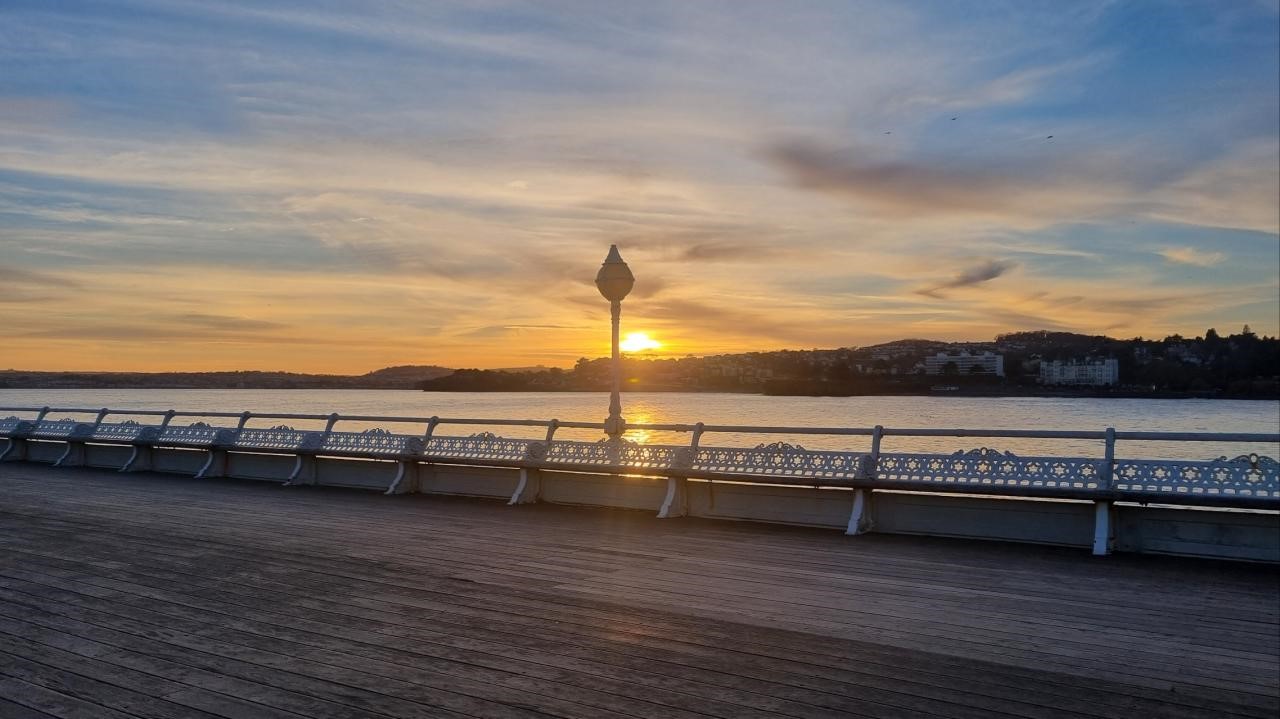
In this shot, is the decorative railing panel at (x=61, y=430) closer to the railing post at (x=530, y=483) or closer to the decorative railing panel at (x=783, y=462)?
the railing post at (x=530, y=483)

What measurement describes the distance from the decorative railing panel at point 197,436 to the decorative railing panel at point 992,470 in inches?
413

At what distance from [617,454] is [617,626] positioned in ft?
16.3

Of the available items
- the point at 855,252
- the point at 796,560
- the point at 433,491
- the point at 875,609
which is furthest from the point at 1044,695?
the point at 855,252

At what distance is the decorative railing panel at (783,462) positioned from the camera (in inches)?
347

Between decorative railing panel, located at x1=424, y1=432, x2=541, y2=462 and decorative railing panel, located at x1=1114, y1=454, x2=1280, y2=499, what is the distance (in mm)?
6338

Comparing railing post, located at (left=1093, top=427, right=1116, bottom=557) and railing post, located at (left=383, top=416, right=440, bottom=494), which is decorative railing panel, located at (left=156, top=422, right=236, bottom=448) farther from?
railing post, located at (left=1093, top=427, right=1116, bottom=557)

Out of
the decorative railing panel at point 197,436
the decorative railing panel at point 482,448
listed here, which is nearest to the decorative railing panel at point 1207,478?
the decorative railing panel at point 482,448

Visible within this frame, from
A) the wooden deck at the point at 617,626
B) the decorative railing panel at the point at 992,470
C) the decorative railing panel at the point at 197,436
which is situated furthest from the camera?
the decorative railing panel at the point at 197,436

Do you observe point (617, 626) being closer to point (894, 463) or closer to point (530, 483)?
point (894, 463)

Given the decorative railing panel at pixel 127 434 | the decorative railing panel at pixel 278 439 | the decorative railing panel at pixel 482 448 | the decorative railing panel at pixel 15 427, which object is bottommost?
the decorative railing panel at pixel 15 427

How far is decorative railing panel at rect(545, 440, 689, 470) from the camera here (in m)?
10.1

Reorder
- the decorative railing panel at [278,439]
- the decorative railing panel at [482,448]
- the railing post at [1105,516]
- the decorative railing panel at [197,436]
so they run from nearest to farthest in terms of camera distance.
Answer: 1. the railing post at [1105,516]
2. the decorative railing panel at [482,448]
3. the decorative railing panel at [278,439]
4. the decorative railing panel at [197,436]

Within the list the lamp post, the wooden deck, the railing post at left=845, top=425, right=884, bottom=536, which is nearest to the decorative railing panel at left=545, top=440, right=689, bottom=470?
the lamp post

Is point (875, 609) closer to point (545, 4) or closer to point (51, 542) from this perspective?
point (51, 542)
